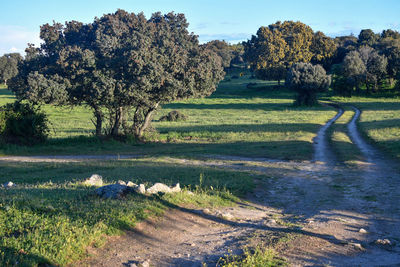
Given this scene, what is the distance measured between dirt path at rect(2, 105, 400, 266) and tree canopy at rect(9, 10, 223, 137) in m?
11.9

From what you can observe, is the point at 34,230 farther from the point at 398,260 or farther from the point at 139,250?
the point at 398,260

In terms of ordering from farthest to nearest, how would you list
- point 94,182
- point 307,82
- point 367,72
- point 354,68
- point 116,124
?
point 367,72 < point 354,68 < point 307,82 < point 116,124 < point 94,182

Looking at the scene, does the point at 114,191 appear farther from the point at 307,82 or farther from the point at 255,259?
the point at 307,82

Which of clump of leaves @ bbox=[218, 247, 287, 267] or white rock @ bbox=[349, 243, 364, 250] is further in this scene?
white rock @ bbox=[349, 243, 364, 250]

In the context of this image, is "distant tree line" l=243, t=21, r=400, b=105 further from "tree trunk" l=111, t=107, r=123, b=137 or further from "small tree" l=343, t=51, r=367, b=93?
"tree trunk" l=111, t=107, r=123, b=137

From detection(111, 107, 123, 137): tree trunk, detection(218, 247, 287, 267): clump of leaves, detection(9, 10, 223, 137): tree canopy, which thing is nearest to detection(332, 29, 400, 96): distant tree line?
detection(9, 10, 223, 137): tree canopy

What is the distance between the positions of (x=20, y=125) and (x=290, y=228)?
19.9 meters

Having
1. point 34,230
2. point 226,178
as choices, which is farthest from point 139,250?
point 226,178

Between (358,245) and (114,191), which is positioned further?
(114,191)

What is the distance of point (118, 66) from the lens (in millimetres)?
22703

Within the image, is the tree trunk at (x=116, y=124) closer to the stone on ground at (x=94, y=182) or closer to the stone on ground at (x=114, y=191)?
the stone on ground at (x=94, y=182)

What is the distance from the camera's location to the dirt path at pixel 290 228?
6105 millimetres

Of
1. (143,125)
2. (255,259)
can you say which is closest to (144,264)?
(255,259)

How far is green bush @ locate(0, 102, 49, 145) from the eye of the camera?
75.3 feet
